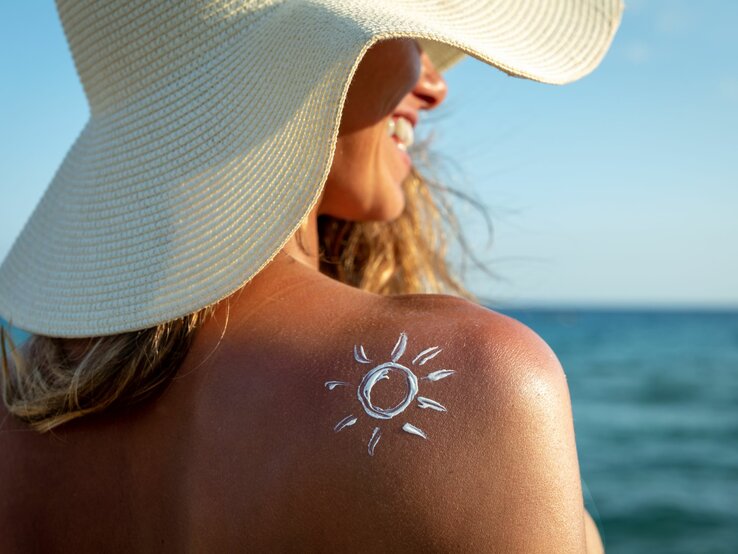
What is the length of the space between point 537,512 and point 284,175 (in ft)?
1.76

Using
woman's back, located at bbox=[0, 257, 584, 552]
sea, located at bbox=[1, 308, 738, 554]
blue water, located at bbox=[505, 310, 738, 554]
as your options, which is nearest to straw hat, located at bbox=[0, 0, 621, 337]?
woman's back, located at bbox=[0, 257, 584, 552]

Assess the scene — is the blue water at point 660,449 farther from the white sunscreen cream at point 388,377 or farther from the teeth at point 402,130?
the white sunscreen cream at point 388,377

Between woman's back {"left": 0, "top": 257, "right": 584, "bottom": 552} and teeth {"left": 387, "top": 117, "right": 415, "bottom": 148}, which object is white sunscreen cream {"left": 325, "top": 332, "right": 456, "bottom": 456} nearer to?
woman's back {"left": 0, "top": 257, "right": 584, "bottom": 552}

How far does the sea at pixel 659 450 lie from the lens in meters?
7.35

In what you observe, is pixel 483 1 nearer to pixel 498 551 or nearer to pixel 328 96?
pixel 328 96

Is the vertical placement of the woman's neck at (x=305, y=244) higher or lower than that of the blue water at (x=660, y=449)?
higher

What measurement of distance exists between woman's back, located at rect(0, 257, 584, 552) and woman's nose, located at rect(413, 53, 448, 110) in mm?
815

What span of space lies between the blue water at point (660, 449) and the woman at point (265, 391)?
8.50 ft

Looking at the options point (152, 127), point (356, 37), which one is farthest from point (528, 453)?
point (152, 127)

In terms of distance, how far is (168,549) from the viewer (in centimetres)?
101

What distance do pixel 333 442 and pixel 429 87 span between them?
1.10m

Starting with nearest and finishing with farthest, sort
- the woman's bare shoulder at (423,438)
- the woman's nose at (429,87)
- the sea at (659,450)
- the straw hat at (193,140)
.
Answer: the woman's bare shoulder at (423,438) < the straw hat at (193,140) < the woman's nose at (429,87) < the sea at (659,450)

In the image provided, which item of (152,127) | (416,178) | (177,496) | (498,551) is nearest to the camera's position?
(498,551)

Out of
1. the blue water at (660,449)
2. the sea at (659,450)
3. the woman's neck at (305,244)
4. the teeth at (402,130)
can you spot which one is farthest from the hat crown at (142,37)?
the blue water at (660,449)
